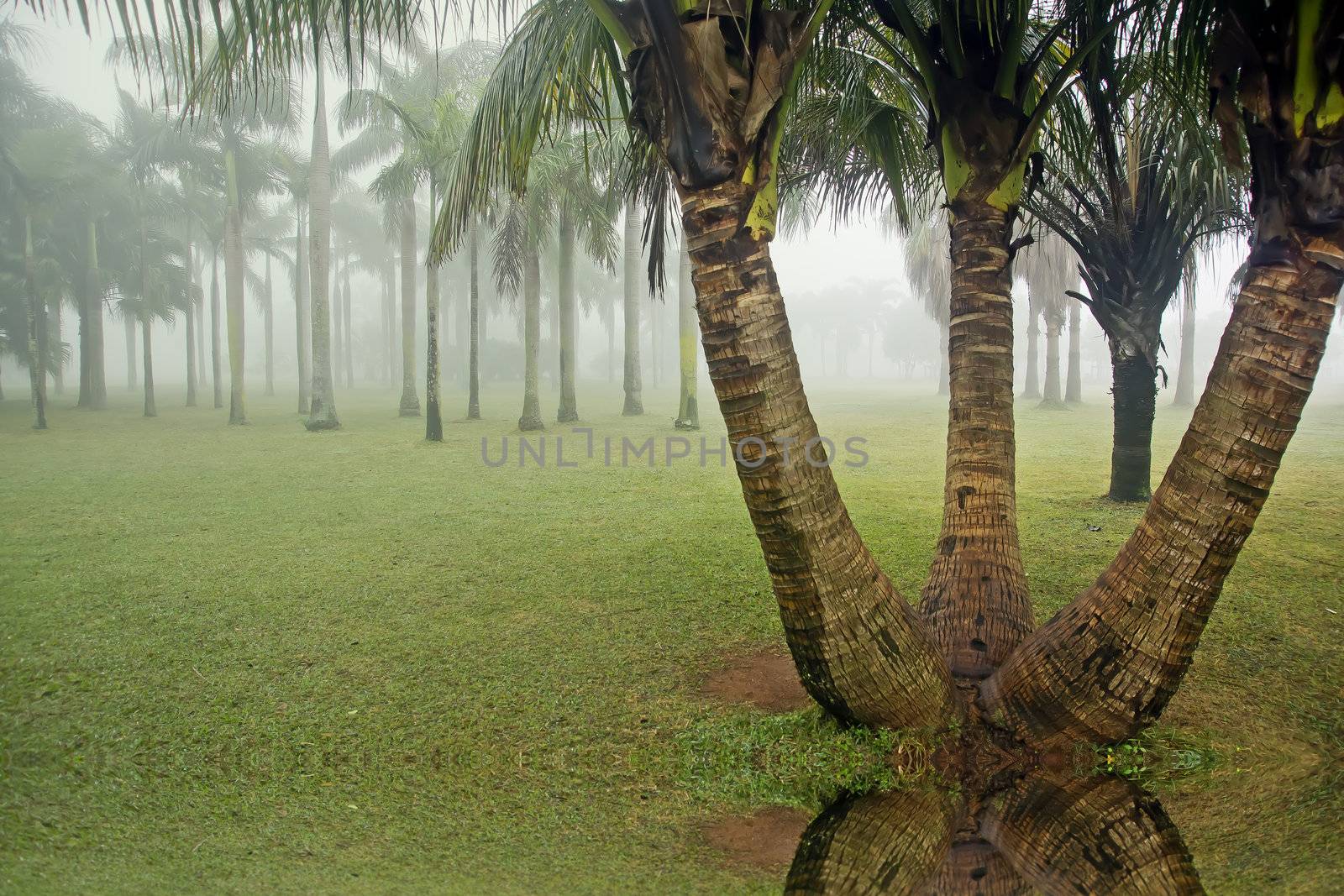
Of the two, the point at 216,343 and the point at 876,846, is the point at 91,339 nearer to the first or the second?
the point at 216,343

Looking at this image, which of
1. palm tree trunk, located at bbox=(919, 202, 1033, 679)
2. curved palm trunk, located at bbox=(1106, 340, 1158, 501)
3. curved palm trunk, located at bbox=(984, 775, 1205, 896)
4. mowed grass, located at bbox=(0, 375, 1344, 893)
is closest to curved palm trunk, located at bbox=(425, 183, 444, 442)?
mowed grass, located at bbox=(0, 375, 1344, 893)

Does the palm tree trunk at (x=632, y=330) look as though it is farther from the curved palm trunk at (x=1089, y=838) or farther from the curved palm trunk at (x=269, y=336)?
the curved palm trunk at (x=269, y=336)

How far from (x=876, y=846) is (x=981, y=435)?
256cm

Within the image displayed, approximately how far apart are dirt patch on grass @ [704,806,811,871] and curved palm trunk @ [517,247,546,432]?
17249 millimetres

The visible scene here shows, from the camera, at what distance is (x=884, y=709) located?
12.6ft

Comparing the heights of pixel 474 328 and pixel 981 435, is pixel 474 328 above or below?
above

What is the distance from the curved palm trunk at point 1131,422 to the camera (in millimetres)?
9352

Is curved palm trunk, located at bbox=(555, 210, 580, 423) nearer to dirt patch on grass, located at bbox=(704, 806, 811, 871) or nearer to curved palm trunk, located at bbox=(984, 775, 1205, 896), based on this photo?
dirt patch on grass, located at bbox=(704, 806, 811, 871)

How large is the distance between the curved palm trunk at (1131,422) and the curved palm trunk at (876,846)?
23.6 ft

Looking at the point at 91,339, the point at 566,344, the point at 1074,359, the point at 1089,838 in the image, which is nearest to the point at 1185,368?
the point at 1074,359

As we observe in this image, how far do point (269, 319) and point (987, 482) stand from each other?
4451 cm

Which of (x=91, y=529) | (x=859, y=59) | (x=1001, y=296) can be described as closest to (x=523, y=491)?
(x=91, y=529)

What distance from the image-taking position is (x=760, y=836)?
331 centimetres

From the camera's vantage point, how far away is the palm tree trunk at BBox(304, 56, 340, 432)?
848 inches
